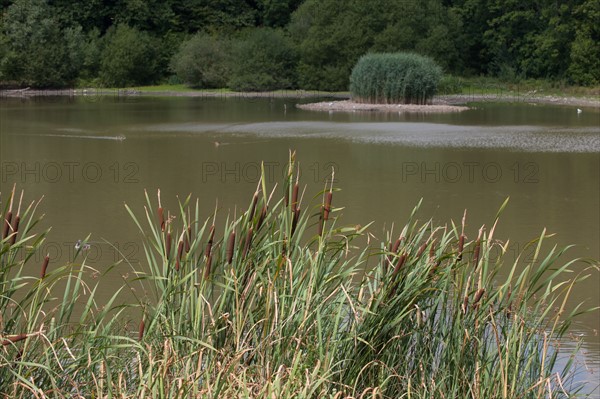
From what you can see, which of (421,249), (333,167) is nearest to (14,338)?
(421,249)

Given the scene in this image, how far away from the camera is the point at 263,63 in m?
30.1

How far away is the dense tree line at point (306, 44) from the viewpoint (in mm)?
29766

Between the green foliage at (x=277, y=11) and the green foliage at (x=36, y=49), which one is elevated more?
the green foliage at (x=277, y=11)

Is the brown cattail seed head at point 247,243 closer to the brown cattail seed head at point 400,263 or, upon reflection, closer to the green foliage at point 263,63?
the brown cattail seed head at point 400,263

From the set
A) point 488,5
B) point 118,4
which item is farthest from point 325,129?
point 118,4

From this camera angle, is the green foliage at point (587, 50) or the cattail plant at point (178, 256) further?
the green foliage at point (587, 50)

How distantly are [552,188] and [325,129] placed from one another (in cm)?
710

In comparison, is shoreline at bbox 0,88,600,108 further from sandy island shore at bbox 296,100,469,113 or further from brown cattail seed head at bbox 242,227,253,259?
brown cattail seed head at bbox 242,227,253,259

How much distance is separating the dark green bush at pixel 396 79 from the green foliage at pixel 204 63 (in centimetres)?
773

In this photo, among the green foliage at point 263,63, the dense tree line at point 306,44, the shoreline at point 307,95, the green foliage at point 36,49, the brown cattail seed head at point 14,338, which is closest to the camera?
the brown cattail seed head at point 14,338

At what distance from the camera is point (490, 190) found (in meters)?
10.4

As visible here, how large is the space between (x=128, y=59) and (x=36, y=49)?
9.61 feet

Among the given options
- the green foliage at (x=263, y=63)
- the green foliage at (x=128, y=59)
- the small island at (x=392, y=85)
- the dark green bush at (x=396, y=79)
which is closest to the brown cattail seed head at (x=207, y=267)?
the small island at (x=392, y=85)

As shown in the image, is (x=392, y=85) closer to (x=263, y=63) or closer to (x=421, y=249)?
(x=263, y=63)
